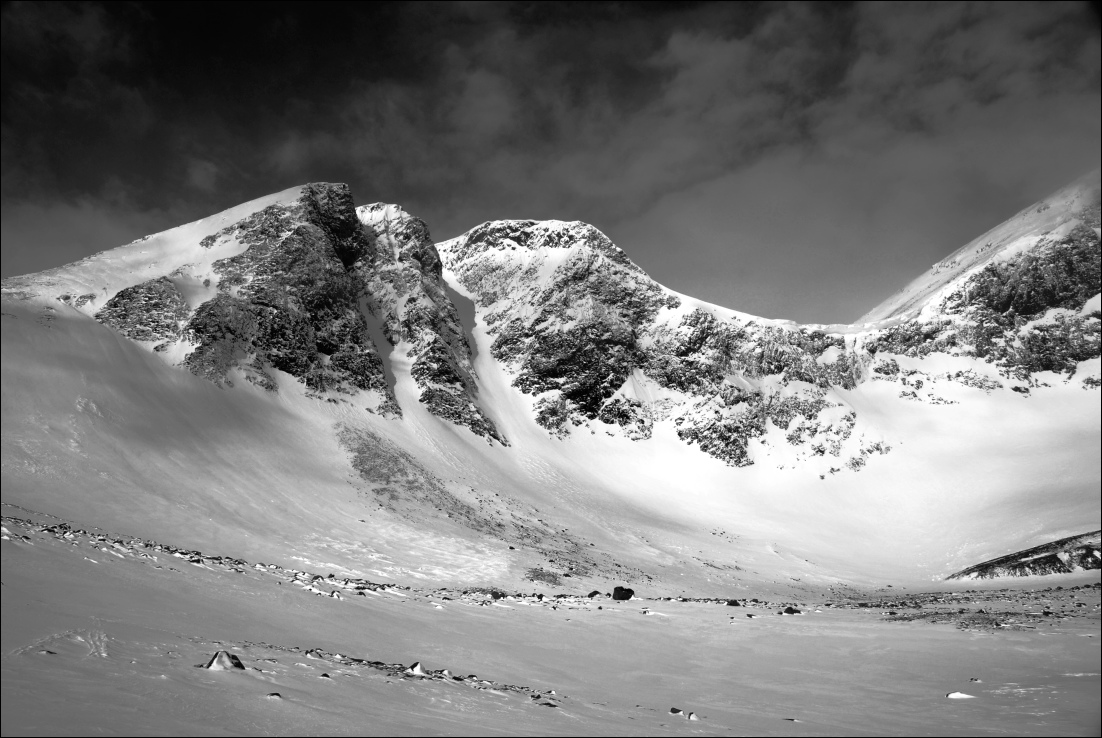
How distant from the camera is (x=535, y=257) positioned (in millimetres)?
114188

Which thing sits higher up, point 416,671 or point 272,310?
point 272,310

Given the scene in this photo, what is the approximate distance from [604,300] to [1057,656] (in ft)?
318

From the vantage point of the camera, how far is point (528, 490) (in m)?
60.9

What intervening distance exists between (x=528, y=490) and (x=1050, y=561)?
4210 cm

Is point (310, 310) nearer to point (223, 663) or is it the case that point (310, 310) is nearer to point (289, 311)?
point (289, 311)

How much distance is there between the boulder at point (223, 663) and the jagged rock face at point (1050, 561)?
145 feet

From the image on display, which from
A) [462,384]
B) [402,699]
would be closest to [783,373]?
[462,384]

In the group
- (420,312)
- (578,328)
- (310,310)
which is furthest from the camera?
(578,328)

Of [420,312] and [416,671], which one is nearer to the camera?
[416,671]

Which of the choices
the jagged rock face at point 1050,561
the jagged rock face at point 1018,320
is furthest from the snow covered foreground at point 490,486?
the jagged rock face at point 1050,561

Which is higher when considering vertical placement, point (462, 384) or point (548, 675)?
point (462, 384)

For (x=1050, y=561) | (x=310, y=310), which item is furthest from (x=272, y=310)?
(x=1050, y=561)

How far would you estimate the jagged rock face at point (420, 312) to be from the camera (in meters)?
73.1

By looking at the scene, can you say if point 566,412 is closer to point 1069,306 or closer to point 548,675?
point 548,675
